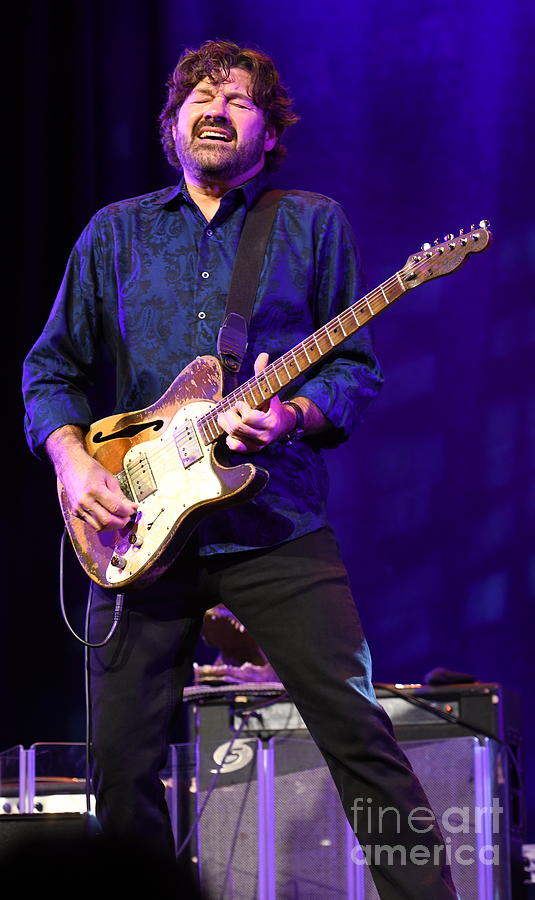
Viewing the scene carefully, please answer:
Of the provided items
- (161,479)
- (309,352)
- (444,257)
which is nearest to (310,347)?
(309,352)

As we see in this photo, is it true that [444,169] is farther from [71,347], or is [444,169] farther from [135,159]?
[71,347]

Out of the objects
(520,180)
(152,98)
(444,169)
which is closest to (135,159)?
(152,98)

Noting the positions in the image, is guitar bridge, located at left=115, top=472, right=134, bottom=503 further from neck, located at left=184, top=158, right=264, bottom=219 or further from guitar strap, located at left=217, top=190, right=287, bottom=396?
neck, located at left=184, top=158, right=264, bottom=219

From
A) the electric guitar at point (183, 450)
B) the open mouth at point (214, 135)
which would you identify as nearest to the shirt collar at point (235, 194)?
the open mouth at point (214, 135)

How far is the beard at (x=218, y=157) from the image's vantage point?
9.89 ft

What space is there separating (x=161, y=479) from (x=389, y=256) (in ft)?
10.4

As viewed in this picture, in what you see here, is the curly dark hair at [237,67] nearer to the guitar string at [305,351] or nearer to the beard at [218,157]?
the beard at [218,157]

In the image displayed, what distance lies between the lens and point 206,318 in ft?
9.48

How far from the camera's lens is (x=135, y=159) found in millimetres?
5660

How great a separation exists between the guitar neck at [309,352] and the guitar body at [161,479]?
0.08 metres

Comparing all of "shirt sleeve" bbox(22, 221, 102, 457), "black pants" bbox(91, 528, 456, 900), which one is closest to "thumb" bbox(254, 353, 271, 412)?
"black pants" bbox(91, 528, 456, 900)

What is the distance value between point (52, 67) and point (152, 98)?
51 centimetres

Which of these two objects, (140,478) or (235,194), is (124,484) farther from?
(235,194)

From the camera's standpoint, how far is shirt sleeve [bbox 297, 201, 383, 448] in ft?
8.93
